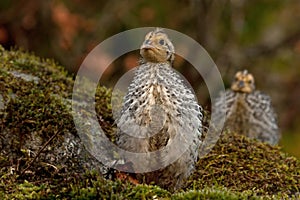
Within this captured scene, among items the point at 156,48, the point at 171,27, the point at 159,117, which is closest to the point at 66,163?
the point at 159,117

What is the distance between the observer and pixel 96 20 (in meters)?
12.6

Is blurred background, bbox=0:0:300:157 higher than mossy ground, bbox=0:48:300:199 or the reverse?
higher

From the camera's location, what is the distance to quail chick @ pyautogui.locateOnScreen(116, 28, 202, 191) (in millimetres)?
5547

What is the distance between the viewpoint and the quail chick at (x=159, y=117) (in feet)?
18.2

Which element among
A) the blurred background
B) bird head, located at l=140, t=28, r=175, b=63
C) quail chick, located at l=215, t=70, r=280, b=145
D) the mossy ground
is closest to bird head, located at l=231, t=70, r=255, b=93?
quail chick, located at l=215, t=70, r=280, b=145

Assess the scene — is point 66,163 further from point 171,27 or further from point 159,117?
point 171,27

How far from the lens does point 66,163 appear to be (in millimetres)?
5832

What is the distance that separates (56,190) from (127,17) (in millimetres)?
8015

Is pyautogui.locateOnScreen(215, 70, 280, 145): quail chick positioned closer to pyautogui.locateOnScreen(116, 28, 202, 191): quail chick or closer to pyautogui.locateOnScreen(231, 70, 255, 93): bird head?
pyautogui.locateOnScreen(231, 70, 255, 93): bird head

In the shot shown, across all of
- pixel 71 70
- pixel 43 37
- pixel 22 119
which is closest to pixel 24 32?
pixel 43 37

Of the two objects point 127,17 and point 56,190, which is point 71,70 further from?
point 56,190

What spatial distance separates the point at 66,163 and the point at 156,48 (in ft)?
3.80

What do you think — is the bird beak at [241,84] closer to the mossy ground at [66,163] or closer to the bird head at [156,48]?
the mossy ground at [66,163]

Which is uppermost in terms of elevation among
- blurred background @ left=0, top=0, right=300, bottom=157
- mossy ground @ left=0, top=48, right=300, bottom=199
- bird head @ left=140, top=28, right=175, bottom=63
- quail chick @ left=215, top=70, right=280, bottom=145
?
blurred background @ left=0, top=0, right=300, bottom=157
